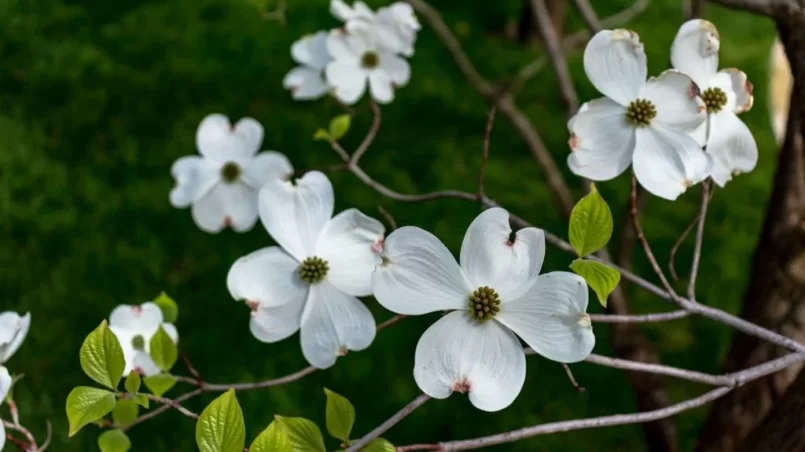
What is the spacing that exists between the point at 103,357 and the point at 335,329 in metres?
0.17

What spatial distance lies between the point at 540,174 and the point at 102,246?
1.02 m

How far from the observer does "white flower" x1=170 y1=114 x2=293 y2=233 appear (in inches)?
32.6

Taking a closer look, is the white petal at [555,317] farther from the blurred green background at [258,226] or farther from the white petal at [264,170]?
the blurred green background at [258,226]

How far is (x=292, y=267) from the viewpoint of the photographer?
618 millimetres

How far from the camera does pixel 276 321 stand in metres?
0.60

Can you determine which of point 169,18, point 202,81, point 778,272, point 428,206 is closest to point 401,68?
point 778,272

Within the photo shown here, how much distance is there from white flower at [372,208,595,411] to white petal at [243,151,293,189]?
36 centimetres

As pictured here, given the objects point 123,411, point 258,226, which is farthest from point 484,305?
point 258,226

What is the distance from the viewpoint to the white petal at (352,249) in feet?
1.90

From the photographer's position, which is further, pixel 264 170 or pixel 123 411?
pixel 264 170

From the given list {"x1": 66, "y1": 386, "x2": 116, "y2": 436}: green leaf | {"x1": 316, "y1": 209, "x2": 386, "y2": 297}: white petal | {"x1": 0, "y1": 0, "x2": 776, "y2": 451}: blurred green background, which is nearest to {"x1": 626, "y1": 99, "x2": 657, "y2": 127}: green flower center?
{"x1": 316, "y1": 209, "x2": 386, "y2": 297}: white petal

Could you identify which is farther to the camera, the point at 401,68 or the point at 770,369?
the point at 401,68

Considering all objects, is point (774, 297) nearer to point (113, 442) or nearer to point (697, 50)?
point (697, 50)

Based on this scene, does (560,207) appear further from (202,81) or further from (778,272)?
(202,81)
